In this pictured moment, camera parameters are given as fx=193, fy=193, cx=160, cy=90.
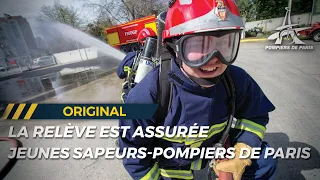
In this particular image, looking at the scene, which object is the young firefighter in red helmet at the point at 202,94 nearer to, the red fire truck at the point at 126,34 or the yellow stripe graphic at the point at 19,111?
the yellow stripe graphic at the point at 19,111

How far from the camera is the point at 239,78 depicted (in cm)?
143

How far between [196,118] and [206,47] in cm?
48

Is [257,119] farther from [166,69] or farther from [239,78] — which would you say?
[166,69]

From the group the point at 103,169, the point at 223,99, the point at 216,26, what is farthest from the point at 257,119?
the point at 103,169

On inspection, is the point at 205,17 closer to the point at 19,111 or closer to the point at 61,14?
the point at 19,111

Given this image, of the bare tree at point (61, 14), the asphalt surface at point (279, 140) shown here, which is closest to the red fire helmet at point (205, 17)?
the asphalt surface at point (279, 140)

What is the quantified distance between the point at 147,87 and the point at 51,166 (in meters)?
2.15

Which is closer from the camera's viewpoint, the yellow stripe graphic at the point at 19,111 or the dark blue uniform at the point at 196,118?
the dark blue uniform at the point at 196,118

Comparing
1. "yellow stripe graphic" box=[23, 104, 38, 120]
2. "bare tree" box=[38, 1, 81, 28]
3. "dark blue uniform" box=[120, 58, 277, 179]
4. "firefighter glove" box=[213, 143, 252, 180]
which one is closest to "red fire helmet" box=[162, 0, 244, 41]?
"dark blue uniform" box=[120, 58, 277, 179]

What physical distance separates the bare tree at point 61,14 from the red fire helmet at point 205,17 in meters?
27.0

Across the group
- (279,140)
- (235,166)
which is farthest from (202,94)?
(279,140)

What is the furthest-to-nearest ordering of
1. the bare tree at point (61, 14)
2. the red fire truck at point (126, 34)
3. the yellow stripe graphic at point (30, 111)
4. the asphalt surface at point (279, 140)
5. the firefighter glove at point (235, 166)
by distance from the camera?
the bare tree at point (61, 14) < the red fire truck at point (126, 34) < the yellow stripe graphic at point (30, 111) < the asphalt surface at point (279, 140) < the firefighter glove at point (235, 166)

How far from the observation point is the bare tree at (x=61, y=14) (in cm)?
2364

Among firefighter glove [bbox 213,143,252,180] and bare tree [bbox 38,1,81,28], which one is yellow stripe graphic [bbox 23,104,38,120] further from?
bare tree [bbox 38,1,81,28]
